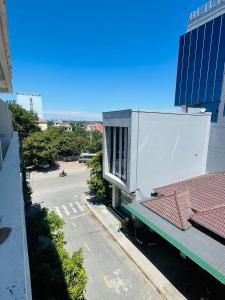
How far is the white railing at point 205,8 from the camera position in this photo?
701 inches

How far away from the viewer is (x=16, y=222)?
227 cm

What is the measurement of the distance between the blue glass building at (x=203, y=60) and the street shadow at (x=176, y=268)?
1186cm

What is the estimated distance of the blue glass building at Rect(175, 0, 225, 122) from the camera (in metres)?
16.4

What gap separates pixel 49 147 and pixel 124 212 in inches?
763

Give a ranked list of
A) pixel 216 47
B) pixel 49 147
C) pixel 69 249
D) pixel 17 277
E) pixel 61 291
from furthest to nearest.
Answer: pixel 49 147, pixel 216 47, pixel 69 249, pixel 61 291, pixel 17 277

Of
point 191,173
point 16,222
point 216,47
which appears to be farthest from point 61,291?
point 216,47

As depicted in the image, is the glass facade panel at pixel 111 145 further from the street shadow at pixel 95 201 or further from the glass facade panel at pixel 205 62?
the glass facade panel at pixel 205 62

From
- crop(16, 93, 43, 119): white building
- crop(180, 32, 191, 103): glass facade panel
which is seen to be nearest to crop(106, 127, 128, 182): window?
crop(180, 32, 191, 103): glass facade panel

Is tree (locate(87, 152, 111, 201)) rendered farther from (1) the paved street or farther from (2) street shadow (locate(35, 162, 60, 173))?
(2) street shadow (locate(35, 162, 60, 173))

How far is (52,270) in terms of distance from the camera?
5.52 metres

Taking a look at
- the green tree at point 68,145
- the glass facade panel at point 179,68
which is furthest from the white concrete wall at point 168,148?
the green tree at point 68,145

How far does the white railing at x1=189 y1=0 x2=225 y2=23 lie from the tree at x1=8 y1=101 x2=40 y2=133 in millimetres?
36330

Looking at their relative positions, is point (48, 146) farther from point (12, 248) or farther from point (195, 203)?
point (12, 248)

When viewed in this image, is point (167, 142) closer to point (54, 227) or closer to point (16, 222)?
point (54, 227)
